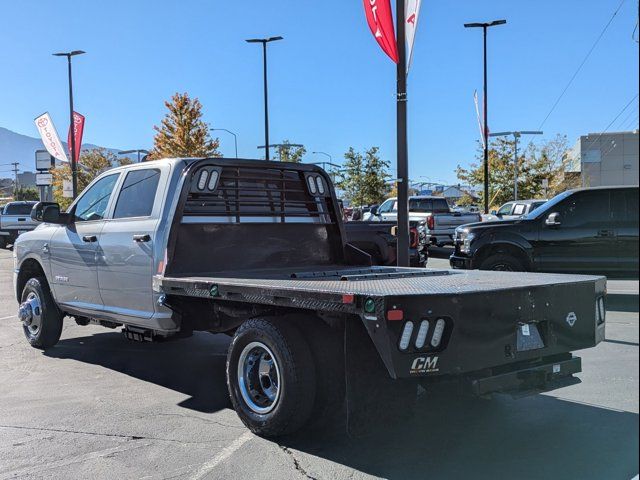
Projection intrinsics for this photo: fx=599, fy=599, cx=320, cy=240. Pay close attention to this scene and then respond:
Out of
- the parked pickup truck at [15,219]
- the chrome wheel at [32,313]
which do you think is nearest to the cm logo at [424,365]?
the chrome wheel at [32,313]

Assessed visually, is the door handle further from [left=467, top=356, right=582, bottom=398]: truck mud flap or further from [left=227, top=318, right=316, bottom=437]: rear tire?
[left=467, top=356, right=582, bottom=398]: truck mud flap

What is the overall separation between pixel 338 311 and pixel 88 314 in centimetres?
393

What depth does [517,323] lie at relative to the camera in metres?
4.05

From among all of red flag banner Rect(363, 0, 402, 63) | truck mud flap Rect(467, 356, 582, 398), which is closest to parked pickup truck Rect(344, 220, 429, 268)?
red flag banner Rect(363, 0, 402, 63)

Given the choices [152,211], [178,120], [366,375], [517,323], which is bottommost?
[366,375]

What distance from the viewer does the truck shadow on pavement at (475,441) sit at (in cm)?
390

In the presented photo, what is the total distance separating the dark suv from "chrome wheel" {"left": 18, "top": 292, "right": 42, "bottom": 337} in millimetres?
7298

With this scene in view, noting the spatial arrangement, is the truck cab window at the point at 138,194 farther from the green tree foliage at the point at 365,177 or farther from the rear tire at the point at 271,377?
the green tree foliage at the point at 365,177

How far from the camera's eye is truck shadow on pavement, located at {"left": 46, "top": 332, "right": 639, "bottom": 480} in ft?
12.8

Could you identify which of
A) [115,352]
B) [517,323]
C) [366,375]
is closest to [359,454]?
[366,375]

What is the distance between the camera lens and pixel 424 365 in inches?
144

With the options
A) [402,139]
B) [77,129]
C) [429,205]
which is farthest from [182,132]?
[402,139]

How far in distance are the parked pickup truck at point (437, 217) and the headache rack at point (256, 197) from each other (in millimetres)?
13163

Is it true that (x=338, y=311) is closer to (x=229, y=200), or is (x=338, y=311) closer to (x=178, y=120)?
(x=229, y=200)
